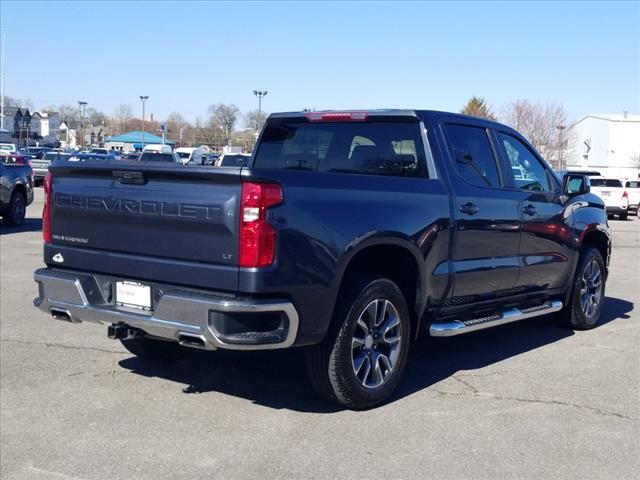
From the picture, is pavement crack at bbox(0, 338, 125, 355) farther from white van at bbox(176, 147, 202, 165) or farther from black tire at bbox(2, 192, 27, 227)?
white van at bbox(176, 147, 202, 165)

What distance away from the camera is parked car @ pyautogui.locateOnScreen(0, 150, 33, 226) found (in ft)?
55.4

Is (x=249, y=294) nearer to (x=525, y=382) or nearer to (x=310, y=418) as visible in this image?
(x=310, y=418)

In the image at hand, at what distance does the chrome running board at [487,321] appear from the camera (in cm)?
566

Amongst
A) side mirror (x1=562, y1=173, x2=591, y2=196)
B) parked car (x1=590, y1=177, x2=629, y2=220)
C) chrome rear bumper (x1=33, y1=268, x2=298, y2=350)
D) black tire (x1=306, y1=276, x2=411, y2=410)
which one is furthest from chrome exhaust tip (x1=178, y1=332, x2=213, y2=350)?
parked car (x1=590, y1=177, x2=629, y2=220)

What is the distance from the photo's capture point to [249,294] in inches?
174

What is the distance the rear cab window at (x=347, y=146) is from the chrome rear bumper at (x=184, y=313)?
6.28 feet

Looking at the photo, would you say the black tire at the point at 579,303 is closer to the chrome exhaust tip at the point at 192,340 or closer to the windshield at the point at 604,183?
the chrome exhaust tip at the point at 192,340

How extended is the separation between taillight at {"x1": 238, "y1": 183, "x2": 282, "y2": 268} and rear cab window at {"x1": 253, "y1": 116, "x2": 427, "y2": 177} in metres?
1.78

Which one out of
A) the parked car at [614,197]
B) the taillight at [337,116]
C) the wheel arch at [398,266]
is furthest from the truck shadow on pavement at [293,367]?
the parked car at [614,197]

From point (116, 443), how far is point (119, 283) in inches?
39.0

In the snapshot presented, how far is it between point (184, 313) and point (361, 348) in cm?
126

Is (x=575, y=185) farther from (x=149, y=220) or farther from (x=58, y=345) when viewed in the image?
(x=58, y=345)

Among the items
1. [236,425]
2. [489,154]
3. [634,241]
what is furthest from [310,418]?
[634,241]

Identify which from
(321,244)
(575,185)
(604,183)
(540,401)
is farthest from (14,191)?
(604,183)
